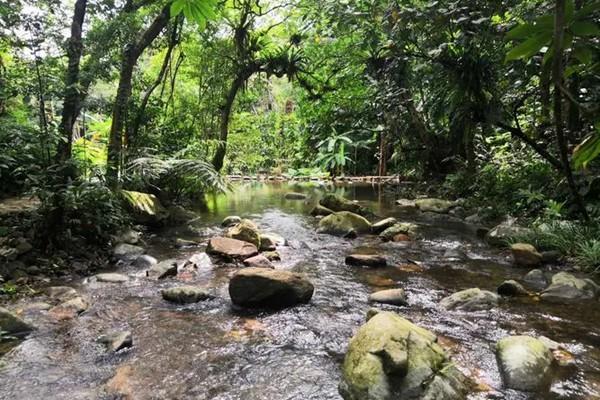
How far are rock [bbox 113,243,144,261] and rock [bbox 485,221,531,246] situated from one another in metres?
5.32

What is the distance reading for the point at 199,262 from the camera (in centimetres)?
580

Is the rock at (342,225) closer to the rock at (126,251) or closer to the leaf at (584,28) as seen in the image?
the rock at (126,251)

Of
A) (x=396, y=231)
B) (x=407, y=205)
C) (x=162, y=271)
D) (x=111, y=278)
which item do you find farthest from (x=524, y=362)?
(x=407, y=205)

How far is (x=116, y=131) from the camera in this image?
8.00m

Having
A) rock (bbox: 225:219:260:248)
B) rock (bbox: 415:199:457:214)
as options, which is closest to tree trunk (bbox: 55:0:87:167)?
rock (bbox: 225:219:260:248)

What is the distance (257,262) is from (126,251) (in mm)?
1839

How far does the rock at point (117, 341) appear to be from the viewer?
10.8ft

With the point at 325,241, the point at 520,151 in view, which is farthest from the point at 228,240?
the point at 520,151

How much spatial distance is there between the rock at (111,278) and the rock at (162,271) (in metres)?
0.30

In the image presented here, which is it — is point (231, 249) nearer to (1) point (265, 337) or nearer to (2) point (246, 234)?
(2) point (246, 234)

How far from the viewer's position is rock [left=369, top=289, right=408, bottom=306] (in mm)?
4289

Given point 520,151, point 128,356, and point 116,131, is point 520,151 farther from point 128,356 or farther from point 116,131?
point 128,356

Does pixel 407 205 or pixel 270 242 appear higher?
pixel 407 205

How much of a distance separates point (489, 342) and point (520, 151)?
8091 millimetres
